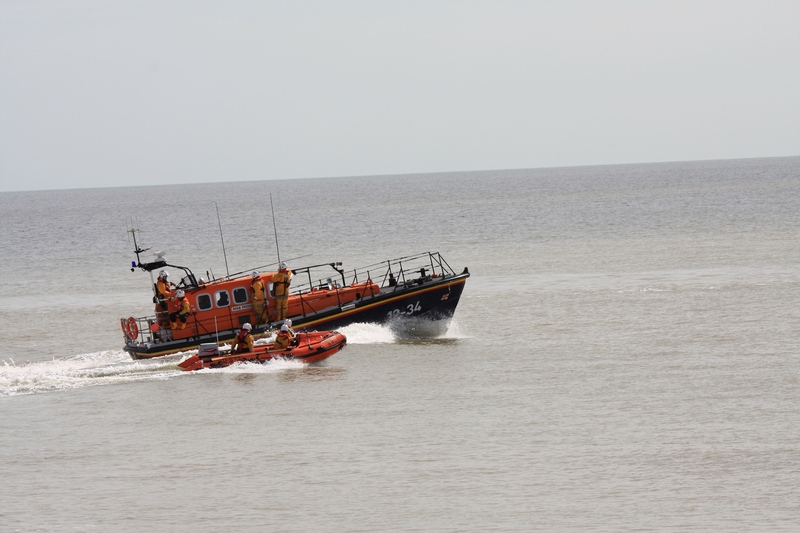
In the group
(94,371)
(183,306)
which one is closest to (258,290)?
(183,306)

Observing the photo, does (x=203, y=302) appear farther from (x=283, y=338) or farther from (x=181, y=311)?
(x=283, y=338)

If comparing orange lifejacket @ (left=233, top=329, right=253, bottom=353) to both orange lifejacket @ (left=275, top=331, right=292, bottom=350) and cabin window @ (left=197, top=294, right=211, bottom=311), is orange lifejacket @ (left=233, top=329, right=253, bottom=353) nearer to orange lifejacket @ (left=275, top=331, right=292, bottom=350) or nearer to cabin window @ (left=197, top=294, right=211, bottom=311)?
orange lifejacket @ (left=275, top=331, right=292, bottom=350)

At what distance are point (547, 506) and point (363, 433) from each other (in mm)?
4293

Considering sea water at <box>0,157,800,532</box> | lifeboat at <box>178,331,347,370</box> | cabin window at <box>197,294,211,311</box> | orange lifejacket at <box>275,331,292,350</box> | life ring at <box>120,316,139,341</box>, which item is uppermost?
cabin window at <box>197,294,211,311</box>

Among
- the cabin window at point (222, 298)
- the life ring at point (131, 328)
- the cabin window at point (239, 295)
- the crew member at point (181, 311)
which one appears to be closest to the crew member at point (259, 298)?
the cabin window at point (239, 295)

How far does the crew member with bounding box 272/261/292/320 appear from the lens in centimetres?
2412

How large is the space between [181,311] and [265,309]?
1951mm

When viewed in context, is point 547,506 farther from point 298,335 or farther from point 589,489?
point 298,335

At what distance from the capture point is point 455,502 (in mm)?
13352

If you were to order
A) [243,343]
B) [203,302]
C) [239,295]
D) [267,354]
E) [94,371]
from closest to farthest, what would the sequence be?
[267,354], [243,343], [94,371], [203,302], [239,295]

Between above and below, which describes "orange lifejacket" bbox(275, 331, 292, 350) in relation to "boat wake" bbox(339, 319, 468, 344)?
above

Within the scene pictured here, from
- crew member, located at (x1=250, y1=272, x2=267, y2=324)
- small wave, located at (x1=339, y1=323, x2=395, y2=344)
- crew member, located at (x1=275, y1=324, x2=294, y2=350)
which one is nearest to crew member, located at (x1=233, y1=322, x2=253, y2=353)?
crew member, located at (x1=275, y1=324, x2=294, y2=350)

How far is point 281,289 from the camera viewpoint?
2428 centimetres

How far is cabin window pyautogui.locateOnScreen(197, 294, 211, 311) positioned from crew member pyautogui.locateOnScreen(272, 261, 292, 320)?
158 centimetres
